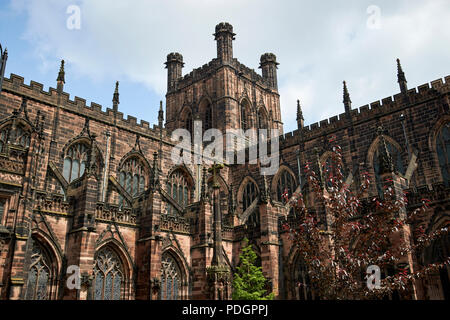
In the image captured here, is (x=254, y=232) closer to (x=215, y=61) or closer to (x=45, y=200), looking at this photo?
(x=45, y=200)

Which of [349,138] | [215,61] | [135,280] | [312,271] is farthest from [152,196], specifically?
[215,61]

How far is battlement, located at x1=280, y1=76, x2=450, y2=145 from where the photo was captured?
23.4 m

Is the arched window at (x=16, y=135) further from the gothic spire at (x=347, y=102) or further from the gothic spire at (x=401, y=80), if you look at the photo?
the gothic spire at (x=401, y=80)

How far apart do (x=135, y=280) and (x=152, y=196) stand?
4.03 metres

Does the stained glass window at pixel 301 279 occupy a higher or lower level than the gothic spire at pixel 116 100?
lower

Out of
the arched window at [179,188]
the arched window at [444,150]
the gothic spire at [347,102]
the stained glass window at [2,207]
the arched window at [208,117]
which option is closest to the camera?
the stained glass window at [2,207]

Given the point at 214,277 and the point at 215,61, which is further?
the point at 215,61

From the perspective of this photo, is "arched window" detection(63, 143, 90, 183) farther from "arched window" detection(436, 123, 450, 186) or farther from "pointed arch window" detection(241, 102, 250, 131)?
"arched window" detection(436, 123, 450, 186)

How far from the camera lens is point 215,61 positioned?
37.8m

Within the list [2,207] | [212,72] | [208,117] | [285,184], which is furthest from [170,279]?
[212,72]

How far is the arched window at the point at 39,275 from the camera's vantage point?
15.6m

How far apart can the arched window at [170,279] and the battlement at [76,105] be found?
33.2 ft

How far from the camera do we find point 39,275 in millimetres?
15859

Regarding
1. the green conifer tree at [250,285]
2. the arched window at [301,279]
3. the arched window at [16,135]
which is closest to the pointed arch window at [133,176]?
the arched window at [16,135]
